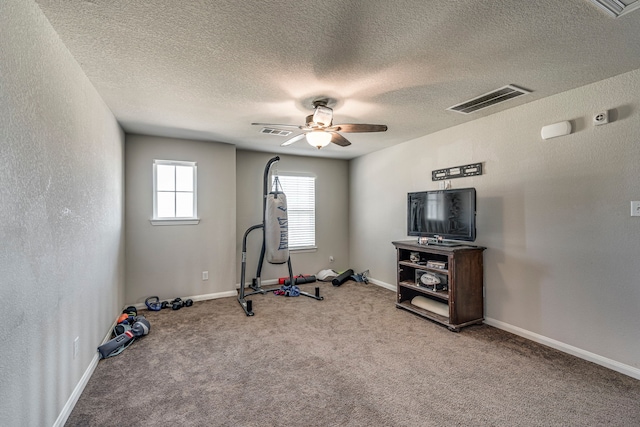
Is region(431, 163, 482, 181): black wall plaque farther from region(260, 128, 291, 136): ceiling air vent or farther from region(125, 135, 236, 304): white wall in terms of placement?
region(125, 135, 236, 304): white wall

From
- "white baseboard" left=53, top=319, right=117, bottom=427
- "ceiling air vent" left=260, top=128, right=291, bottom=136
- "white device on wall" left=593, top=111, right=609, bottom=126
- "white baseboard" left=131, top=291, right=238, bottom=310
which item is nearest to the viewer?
"white baseboard" left=53, top=319, right=117, bottom=427

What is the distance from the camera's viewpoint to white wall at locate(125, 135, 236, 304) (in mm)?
3957

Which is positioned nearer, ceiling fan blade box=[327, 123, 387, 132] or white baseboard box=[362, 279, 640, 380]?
white baseboard box=[362, 279, 640, 380]

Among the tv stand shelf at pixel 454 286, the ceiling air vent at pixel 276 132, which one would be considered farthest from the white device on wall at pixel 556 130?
the ceiling air vent at pixel 276 132

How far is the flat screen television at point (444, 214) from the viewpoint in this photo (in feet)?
10.5

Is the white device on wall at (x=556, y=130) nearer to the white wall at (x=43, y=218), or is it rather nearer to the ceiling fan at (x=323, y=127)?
the ceiling fan at (x=323, y=127)

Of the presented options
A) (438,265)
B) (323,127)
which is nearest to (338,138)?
(323,127)

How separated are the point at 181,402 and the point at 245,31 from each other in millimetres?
2475

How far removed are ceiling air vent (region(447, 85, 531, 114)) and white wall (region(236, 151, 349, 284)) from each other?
3.00 meters

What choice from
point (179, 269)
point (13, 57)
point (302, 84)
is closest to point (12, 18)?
point (13, 57)

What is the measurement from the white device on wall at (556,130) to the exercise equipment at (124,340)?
14.8 feet

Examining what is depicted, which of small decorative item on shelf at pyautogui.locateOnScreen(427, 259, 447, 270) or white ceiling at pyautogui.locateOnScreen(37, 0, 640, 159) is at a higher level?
white ceiling at pyautogui.locateOnScreen(37, 0, 640, 159)

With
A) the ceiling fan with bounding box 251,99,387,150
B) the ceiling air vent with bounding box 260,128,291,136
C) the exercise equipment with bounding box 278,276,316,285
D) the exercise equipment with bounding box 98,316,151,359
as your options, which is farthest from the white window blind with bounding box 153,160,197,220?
the ceiling fan with bounding box 251,99,387,150

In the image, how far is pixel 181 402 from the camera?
6.56 feet
